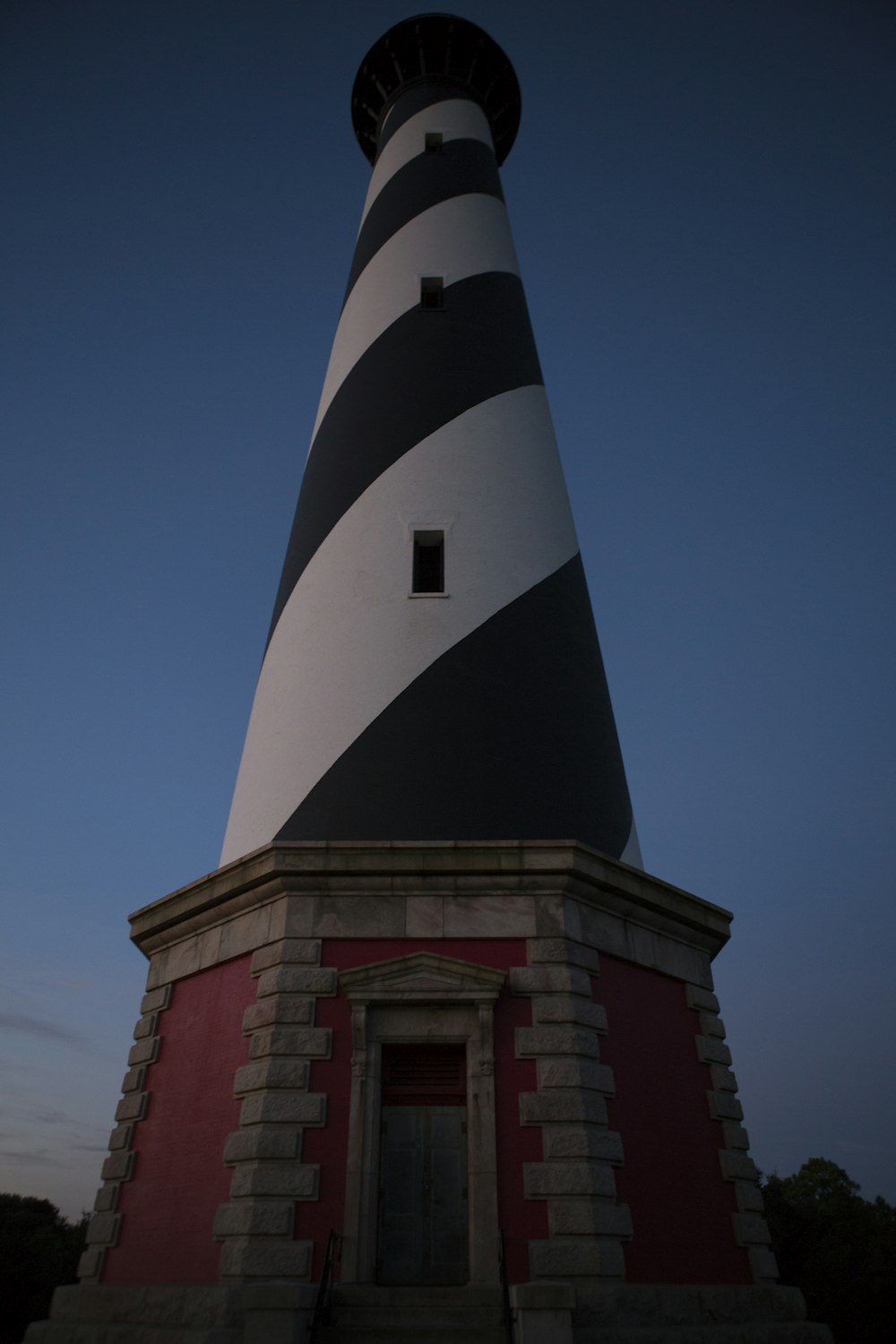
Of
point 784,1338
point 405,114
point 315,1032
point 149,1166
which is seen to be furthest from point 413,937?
point 405,114

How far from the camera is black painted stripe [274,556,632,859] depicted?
8.31 m

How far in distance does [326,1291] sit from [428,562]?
20.0 ft

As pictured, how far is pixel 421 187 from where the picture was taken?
13.0m

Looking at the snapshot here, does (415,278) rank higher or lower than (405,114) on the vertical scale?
lower

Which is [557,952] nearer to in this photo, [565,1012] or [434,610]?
[565,1012]

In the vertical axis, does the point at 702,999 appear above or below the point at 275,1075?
above

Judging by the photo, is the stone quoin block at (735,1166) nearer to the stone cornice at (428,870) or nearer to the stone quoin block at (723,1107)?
the stone quoin block at (723,1107)

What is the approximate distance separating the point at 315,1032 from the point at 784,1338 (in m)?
3.83

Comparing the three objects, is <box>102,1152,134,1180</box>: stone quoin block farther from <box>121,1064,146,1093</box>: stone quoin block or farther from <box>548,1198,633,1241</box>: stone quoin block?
<box>548,1198,633,1241</box>: stone quoin block

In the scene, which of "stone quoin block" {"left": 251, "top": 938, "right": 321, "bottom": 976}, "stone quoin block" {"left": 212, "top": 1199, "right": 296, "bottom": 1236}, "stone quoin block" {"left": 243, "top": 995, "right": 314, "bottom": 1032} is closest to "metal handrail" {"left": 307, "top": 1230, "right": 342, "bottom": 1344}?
"stone quoin block" {"left": 212, "top": 1199, "right": 296, "bottom": 1236}

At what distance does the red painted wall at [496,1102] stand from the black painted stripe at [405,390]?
13.6 ft

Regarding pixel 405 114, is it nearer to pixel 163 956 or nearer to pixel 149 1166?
pixel 163 956

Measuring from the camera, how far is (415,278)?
1186cm

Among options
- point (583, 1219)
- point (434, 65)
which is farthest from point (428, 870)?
point (434, 65)
